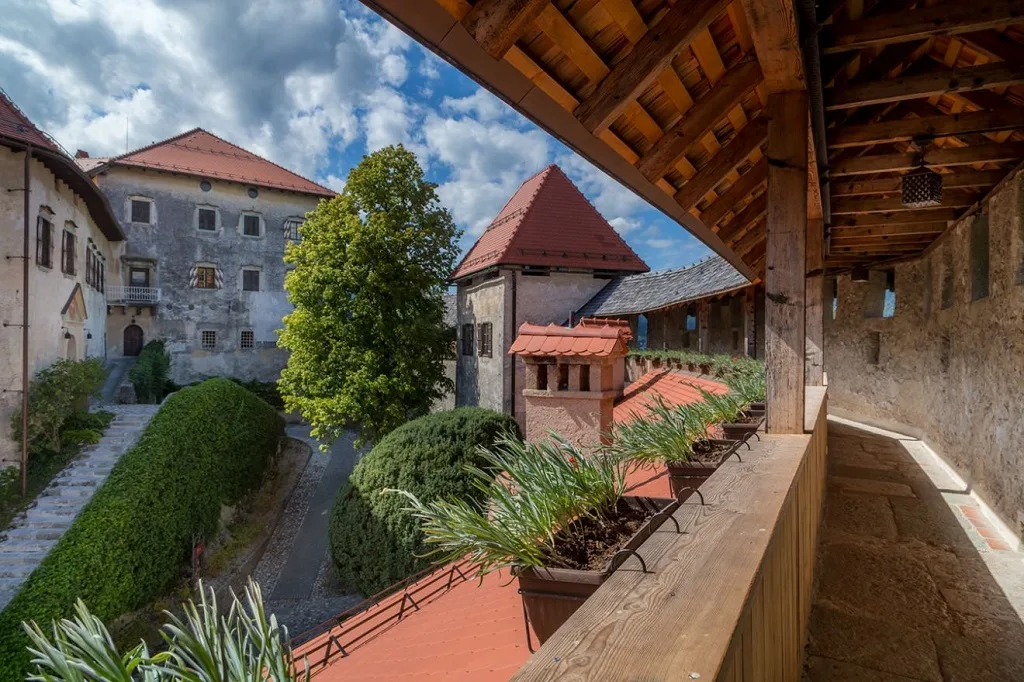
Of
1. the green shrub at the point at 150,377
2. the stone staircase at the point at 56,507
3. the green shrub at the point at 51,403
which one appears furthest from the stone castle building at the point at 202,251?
the green shrub at the point at 51,403

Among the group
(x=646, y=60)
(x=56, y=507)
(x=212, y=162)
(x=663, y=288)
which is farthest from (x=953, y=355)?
(x=212, y=162)

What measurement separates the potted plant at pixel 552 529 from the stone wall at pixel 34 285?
43.1ft

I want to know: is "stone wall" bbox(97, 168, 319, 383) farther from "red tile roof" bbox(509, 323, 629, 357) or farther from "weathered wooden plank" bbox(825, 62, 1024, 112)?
"weathered wooden plank" bbox(825, 62, 1024, 112)

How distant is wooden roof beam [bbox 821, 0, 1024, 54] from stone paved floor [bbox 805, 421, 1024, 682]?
298 centimetres

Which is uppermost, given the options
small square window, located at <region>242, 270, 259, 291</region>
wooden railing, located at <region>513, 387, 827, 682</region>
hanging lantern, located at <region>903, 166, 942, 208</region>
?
small square window, located at <region>242, 270, 259, 291</region>

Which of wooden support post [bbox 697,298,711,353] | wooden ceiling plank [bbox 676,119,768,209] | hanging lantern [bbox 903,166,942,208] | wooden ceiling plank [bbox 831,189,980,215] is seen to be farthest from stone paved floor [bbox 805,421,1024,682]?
wooden support post [bbox 697,298,711,353]

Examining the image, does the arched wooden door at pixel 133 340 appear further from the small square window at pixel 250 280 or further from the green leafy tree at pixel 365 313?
the green leafy tree at pixel 365 313

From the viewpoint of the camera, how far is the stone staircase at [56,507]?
8812mm

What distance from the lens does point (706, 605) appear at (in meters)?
1.08

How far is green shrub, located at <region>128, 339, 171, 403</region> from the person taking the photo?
17.5 meters

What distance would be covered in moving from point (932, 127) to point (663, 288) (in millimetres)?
9418

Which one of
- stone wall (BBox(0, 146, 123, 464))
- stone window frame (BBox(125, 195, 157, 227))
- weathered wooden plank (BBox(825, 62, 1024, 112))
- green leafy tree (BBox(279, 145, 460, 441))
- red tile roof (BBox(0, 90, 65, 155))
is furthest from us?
stone window frame (BBox(125, 195, 157, 227))

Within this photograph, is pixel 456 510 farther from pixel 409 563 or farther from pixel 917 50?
pixel 409 563

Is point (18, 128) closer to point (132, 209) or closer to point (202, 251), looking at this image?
point (132, 209)
